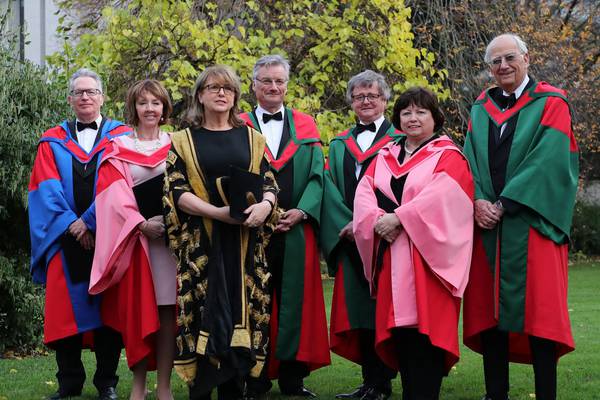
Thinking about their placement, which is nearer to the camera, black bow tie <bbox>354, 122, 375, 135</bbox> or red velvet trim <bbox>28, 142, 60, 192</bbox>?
red velvet trim <bbox>28, 142, 60, 192</bbox>

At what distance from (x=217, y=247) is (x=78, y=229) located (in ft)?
4.47

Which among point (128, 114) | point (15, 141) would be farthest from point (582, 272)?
point (128, 114)

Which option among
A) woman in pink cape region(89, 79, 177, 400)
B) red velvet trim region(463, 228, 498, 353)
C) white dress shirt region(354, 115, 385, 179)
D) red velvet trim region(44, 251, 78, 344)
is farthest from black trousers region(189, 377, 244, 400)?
white dress shirt region(354, 115, 385, 179)

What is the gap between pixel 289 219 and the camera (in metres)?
6.33

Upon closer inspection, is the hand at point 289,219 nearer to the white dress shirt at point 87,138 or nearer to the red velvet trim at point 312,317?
the red velvet trim at point 312,317

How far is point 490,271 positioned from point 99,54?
7178 mm

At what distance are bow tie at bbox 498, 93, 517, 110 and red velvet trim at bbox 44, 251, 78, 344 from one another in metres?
3.22

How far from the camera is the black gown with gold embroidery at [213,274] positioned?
5234mm

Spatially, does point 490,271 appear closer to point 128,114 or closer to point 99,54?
point 128,114

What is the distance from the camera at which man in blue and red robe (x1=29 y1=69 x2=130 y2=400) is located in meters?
6.27

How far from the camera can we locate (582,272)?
2130 cm

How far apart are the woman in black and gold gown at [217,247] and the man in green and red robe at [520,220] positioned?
4.57 feet

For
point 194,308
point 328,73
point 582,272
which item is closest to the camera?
point 194,308

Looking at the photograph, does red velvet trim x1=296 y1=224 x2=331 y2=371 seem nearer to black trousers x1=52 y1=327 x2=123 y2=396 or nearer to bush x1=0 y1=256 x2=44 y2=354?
black trousers x1=52 y1=327 x2=123 y2=396
